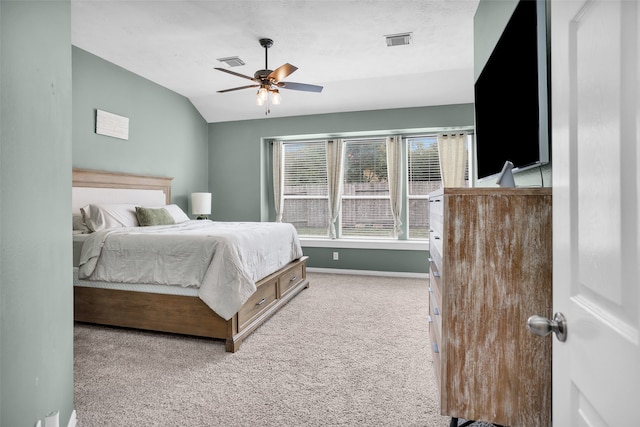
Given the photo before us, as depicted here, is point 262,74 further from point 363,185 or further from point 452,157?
point 452,157

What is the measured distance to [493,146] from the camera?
81.9 inches

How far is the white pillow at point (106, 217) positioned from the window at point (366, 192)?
3.18 meters

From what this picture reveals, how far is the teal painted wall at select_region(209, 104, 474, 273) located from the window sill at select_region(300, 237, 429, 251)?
7 cm

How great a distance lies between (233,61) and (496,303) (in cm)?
380

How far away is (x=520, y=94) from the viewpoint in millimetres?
1576

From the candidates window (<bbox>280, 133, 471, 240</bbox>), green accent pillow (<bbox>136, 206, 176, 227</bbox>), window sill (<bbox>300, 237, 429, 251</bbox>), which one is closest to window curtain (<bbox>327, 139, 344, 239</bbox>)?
window (<bbox>280, 133, 471, 240</bbox>)

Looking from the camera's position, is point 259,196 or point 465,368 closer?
point 465,368

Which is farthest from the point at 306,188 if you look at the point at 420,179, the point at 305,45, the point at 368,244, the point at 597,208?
the point at 597,208

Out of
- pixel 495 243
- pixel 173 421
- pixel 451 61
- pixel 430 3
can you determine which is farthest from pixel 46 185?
pixel 451 61

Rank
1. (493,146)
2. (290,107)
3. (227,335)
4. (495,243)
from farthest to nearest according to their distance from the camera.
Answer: (290,107) → (227,335) → (493,146) → (495,243)

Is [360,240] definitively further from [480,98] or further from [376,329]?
[480,98]

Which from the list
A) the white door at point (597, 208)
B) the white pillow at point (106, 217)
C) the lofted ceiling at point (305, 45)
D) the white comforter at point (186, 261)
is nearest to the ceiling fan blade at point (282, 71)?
the lofted ceiling at point (305, 45)

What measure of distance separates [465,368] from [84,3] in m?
3.81

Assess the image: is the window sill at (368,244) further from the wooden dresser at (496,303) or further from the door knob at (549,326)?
the door knob at (549,326)
